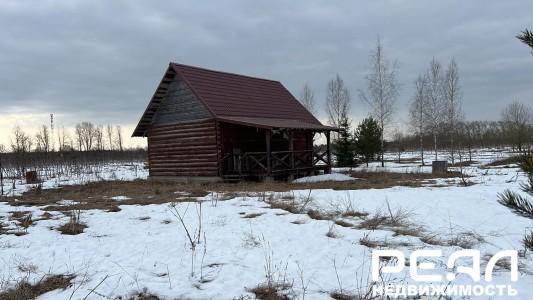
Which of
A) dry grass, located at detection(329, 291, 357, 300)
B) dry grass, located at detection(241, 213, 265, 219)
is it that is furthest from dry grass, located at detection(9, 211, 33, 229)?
dry grass, located at detection(329, 291, 357, 300)

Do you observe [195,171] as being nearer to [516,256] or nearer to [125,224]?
[125,224]

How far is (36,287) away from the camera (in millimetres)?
4668

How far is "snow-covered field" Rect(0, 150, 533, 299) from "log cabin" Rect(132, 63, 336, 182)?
818 cm

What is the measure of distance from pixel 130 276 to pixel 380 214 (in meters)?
5.17

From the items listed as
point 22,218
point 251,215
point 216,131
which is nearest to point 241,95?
point 216,131

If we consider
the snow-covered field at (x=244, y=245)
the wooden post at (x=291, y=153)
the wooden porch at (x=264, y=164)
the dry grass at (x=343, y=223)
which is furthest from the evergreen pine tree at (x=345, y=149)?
the dry grass at (x=343, y=223)

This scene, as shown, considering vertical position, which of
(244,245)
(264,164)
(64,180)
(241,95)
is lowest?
(244,245)

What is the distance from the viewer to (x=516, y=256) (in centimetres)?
511

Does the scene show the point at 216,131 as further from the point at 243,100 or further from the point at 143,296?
the point at 143,296

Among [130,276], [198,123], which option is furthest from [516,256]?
[198,123]

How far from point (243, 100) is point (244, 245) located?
47.4 feet

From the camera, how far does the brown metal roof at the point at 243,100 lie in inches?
703

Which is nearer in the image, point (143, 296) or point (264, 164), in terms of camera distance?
point (143, 296)

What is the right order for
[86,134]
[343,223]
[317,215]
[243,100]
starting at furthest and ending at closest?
[86,134]
[243,100]
[317,215]
[343,223]
